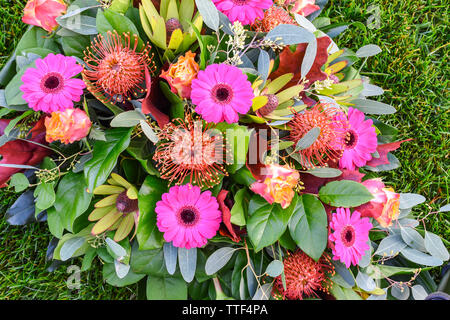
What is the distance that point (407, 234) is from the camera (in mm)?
1004

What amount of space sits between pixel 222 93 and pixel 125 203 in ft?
1.13

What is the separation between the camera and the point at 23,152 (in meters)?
0.86

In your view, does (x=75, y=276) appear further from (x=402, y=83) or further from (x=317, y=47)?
(x=402, y=83)

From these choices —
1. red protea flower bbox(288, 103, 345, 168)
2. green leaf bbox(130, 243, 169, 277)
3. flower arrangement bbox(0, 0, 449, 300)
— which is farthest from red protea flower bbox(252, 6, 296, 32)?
green leaf bbox(130, 243, 169, 277)

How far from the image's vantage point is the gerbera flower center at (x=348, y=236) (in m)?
0.82

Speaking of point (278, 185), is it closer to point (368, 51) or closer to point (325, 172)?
point (325, 172)

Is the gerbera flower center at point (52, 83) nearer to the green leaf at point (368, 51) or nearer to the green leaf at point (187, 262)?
the green leaf at point (187, 262)

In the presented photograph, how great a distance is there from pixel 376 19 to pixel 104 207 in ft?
3.40

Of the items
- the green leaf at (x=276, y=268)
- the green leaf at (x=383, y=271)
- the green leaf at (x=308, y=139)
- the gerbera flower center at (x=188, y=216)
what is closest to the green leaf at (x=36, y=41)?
the gerbera flower center at (x=188, y=216)

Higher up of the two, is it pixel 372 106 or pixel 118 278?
pixel 372 106

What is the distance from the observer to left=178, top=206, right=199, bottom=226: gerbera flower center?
2.62ft

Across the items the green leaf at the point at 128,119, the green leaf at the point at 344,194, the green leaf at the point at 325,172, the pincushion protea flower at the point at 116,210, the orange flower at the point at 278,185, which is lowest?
the pincushion protea flower at the point at 116,210

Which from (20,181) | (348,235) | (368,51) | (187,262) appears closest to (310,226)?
(348,235)

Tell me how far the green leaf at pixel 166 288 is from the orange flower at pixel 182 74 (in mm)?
481
